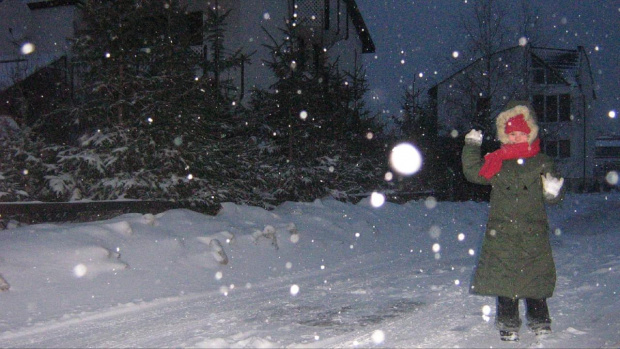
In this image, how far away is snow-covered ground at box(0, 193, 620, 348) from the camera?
452 cm

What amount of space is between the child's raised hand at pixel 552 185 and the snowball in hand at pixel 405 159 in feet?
52.6

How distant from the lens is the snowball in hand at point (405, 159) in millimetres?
20203

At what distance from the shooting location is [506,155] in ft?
14.1

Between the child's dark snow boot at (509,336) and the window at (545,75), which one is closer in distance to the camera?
the child's dark snow boot at (509,336)

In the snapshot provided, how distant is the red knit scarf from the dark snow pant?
1002mm

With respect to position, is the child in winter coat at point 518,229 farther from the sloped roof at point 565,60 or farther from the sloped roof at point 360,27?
the sloped roof at point 565,60

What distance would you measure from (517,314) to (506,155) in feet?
4.11

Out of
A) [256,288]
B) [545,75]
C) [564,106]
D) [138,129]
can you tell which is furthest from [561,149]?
[256,288]

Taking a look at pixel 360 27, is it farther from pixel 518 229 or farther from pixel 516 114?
pixel 518 229

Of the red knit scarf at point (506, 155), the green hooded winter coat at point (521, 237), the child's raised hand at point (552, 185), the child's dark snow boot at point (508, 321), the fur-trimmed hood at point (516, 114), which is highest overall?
the fur-trimmed hood at point (516, 114)

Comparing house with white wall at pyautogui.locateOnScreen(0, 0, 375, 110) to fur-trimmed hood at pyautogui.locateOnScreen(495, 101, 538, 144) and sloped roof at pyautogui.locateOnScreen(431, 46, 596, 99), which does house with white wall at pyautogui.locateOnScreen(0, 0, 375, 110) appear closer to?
fur-trimmed hood at pyautogui.locateOnScreen(495, 101, 538, 144)

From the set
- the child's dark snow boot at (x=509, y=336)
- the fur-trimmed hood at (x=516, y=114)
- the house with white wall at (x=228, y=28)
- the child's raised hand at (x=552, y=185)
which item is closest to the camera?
the child's raised hand at (x=552, y=185)

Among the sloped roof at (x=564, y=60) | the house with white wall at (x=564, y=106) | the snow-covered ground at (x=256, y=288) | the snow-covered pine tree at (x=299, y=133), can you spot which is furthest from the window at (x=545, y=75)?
the snow-covered ground at (x=256, y=288)

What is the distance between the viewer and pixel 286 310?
5383mm
